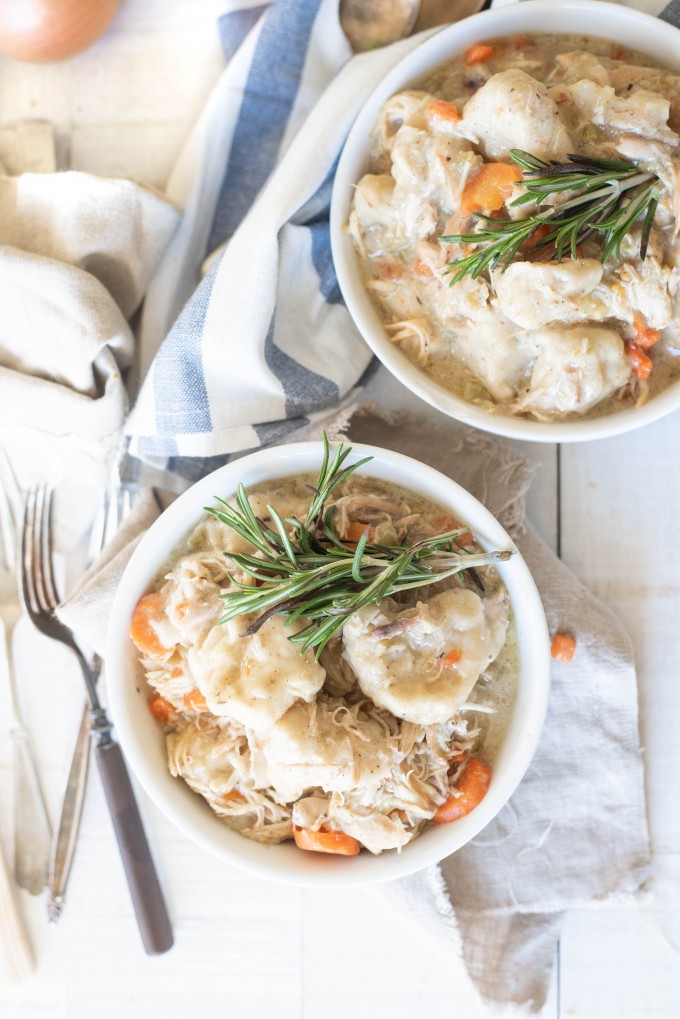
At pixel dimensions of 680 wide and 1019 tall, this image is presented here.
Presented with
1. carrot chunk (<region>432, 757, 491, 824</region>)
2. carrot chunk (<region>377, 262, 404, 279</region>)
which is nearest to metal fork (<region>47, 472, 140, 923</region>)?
carrot chunk (<region>377, 262, 404, 279</region>)

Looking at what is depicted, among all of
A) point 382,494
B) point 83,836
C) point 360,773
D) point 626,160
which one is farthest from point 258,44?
point 83,836

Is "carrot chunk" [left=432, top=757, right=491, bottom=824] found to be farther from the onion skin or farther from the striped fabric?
the onion skin

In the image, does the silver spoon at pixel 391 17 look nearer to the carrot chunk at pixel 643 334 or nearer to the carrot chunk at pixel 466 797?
the carrot chunk at pixel 643 334

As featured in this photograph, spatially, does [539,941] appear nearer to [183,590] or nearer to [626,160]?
[183,590]

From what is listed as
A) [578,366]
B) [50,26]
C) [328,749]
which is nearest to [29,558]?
[328,749]

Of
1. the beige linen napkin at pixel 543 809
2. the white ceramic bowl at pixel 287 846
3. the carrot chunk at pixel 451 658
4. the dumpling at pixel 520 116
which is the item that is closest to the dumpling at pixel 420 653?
the carrot chunk at pixel 451 658
